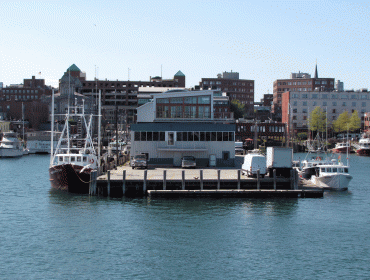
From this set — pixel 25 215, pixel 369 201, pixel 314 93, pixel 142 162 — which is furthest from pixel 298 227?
pixel 314 93

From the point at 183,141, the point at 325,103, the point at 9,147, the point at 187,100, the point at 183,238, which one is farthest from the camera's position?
the point at 325,103

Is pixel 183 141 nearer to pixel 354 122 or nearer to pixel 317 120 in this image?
pixel 317 120

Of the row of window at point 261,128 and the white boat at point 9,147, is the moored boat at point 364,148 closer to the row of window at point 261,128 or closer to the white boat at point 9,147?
the row of window at point 261,128

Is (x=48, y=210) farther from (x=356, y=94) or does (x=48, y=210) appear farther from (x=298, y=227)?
(x=356, y=94)

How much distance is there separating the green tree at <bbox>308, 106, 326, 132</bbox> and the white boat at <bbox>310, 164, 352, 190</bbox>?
11004cm

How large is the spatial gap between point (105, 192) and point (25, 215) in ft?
33.0

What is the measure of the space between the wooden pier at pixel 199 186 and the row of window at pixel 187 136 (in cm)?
1708

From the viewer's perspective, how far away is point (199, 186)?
5200 centimetres

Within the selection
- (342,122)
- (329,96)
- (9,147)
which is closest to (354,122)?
(342,122)

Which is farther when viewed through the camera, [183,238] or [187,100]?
[187,100]

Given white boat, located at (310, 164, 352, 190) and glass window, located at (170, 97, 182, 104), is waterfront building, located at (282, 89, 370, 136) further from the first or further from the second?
white boat, located at (310, 164, 352, 190)

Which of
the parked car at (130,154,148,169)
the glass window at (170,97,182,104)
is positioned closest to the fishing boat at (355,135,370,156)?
the glass window at (170,97,182,104)

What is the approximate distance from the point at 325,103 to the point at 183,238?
6050 inches

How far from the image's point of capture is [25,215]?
4516 centimetres
